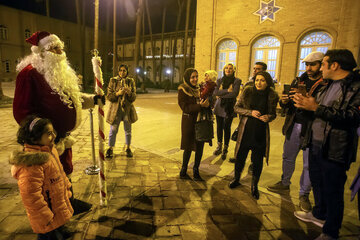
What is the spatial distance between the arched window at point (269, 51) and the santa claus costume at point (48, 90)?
11.1 m

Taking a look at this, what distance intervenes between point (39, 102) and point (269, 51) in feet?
38.6

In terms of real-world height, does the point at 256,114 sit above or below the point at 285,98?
below

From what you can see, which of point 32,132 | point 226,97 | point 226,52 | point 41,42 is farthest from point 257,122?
point 226,52

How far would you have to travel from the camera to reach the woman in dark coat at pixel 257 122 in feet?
11.5

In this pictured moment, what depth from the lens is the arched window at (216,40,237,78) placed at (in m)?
13.0

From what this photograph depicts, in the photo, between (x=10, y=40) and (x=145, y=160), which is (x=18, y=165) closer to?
(x=145, y=160)

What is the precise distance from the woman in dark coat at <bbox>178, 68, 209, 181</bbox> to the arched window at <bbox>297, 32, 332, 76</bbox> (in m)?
9.37

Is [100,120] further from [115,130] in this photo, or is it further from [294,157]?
[294,157]

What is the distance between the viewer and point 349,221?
3.02m

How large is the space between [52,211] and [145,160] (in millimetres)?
2781

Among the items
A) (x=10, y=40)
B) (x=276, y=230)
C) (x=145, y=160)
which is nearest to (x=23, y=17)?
(x=10, y=40)

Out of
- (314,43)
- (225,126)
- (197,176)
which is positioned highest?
(314,43)

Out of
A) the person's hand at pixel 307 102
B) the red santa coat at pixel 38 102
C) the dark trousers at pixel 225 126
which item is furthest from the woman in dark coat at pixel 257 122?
the red santa coat at pixel 38 102

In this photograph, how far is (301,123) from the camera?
3352 mm
